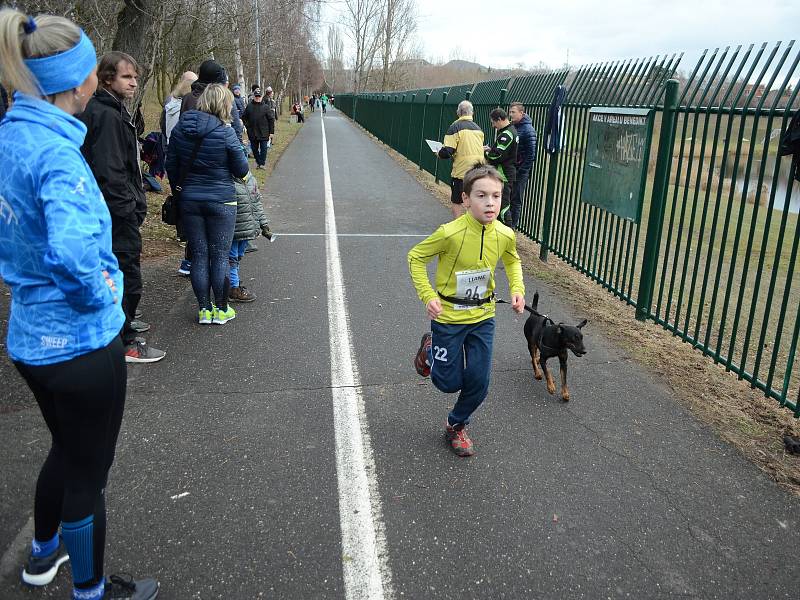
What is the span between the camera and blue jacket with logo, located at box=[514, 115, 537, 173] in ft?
28.0

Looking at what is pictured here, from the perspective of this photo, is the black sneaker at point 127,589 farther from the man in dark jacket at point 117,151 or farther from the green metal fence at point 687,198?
the green metal fence at point 687,198

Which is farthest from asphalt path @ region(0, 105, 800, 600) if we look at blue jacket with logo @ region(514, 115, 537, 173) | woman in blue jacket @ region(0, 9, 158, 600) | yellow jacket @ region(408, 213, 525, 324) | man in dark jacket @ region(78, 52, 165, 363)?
blue jacket with logo @ region(514, 115, 537, 173)

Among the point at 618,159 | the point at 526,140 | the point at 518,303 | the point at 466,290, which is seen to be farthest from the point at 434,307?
the point at 526,140

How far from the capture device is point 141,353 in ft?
15.9

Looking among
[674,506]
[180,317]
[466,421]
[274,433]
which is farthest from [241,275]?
[674,506]

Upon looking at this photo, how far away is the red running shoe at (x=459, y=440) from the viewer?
3703 millimetres

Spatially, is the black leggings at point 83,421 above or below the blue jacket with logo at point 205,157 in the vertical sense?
below

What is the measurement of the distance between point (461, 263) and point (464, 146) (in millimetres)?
6055

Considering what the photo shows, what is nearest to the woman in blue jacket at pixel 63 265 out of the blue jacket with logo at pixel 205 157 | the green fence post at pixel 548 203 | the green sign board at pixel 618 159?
the blue jacket with logo at pixel 205 157

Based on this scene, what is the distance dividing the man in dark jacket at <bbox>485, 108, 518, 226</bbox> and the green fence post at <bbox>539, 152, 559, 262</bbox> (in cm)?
50

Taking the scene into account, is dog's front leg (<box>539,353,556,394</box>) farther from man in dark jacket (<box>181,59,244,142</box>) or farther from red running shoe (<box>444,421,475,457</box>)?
man in dark jacket (<box>181,59,244,142</box>)

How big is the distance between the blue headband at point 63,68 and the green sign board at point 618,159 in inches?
201

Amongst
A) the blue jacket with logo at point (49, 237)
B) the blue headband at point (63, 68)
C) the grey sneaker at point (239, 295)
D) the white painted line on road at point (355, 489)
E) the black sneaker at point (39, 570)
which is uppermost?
the blue headband at point (63, 68)

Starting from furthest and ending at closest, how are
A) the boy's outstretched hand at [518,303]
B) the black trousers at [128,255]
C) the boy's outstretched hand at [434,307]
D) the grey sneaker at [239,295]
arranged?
the grey sneaker at [239,295] → the black trousers at [128,255] → the boy's outstretched hand at [518,303] → the boy's outstretched hand at [434,307]
